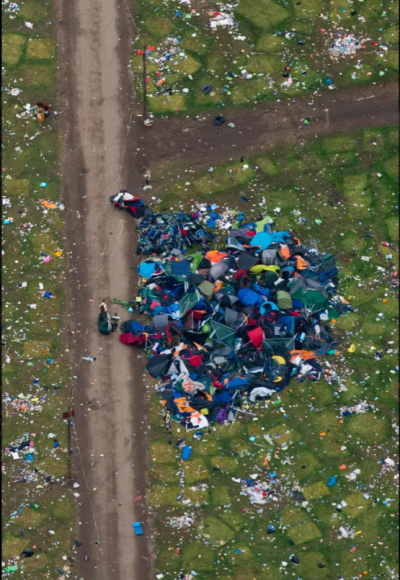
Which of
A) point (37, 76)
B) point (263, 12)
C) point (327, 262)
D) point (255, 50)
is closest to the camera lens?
point (327, 262)

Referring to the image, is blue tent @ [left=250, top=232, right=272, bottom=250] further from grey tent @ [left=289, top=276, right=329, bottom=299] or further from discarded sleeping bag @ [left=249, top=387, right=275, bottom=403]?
discarded sleeping bag @ [left=249, top=387, right=275, bottom=403]

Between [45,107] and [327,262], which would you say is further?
[45,107]

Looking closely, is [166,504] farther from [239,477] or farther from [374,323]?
[374,323]

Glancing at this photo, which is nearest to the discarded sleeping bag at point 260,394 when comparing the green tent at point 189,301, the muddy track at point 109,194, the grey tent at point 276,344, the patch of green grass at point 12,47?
the grey tent at point 276,344

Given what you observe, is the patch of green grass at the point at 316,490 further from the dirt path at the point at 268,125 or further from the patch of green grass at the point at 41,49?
the patch of green grass at the point at 41,49

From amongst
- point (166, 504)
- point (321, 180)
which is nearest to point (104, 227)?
point (321, 180)

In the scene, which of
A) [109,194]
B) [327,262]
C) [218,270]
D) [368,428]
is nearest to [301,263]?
[327,262]

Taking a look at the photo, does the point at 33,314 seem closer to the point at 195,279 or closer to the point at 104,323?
the point at 104,323

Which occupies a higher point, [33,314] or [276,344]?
[33,314]
